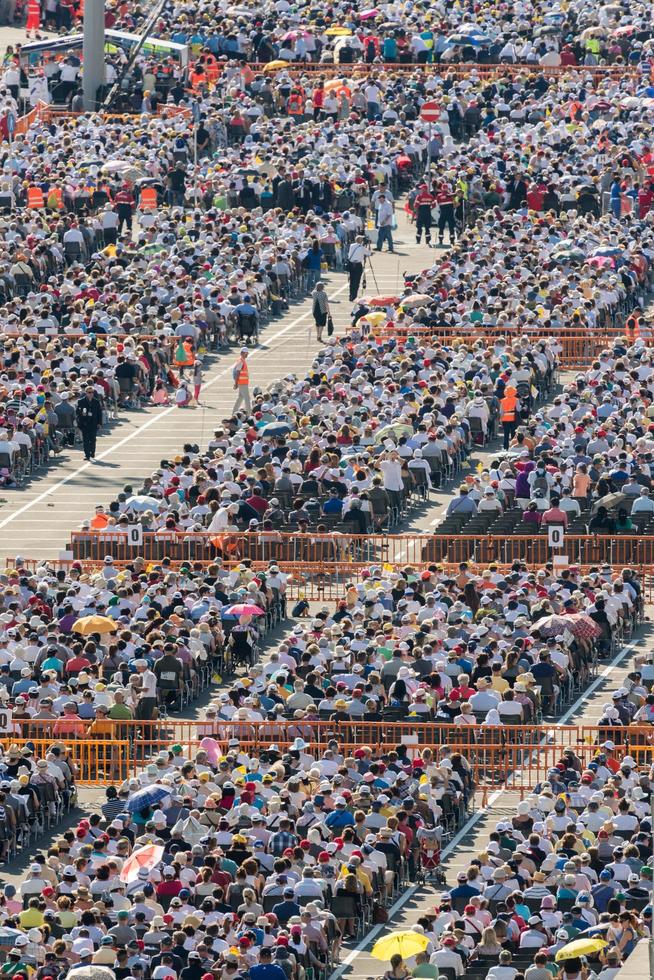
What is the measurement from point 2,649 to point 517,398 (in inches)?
586

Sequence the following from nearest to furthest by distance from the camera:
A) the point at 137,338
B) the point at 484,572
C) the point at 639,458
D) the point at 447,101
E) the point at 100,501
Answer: the point at 484,572 → the point at 639,458 → the point at 100,501 → the point at 137,338 → the point at 447,101

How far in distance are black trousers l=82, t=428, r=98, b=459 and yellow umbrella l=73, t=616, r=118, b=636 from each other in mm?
12193

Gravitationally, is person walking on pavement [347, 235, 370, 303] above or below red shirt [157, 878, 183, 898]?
above

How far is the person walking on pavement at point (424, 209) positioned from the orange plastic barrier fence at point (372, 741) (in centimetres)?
2760

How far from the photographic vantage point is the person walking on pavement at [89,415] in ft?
189

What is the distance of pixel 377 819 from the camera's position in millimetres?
39438

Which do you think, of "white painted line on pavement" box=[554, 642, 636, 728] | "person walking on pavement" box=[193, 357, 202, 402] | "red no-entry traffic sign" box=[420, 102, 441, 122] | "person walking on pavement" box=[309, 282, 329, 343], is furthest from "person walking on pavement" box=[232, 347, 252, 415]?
"red no-entry traffic sign" box=[420, 102, 441, 122]

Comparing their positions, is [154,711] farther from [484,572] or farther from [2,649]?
[484,572]

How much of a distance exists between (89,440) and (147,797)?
19447mm

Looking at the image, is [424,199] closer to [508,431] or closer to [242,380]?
[242,380]

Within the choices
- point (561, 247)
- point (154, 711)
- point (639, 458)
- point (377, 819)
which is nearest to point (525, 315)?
point (561, 247)

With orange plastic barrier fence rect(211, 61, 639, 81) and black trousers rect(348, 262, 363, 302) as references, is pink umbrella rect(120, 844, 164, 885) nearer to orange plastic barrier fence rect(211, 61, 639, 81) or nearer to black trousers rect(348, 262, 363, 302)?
black trousers rect(348, 262, 363, 302)

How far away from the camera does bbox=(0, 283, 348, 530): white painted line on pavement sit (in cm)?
5690

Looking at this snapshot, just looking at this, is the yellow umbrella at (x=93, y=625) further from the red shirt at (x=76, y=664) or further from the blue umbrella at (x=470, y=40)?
the blue umbrella at (x=470, y=40)
